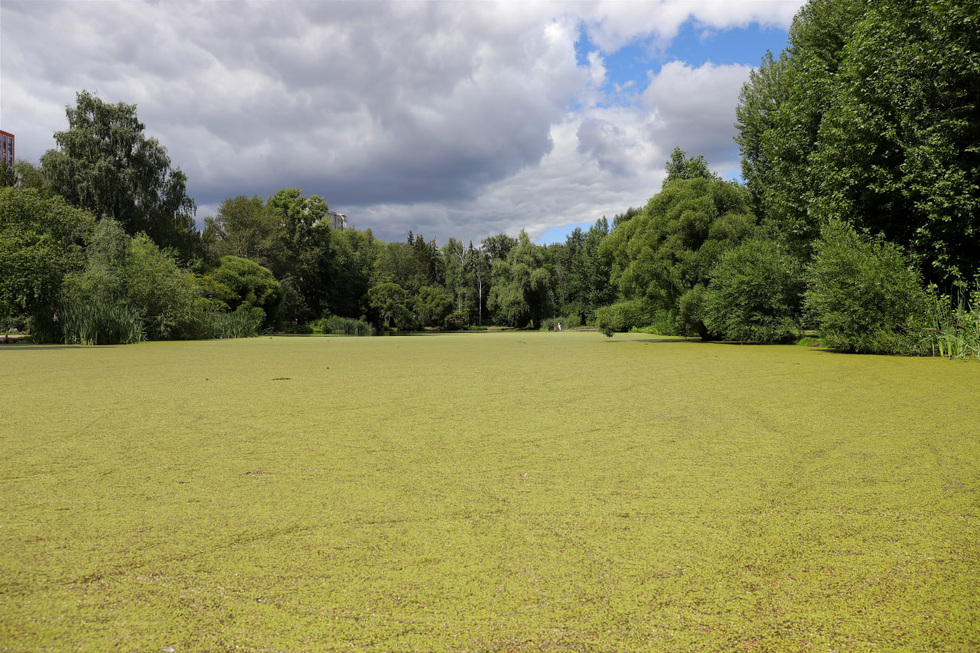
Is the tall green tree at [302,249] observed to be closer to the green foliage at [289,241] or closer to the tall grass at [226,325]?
the green foliage at [289,241]

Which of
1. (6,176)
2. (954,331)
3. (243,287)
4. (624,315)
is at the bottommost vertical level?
(954,331)

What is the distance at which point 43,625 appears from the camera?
1.24m

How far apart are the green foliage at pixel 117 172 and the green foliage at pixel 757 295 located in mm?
22955

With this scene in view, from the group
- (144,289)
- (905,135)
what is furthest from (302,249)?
(905,135)

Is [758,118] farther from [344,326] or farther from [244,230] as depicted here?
[244,230]

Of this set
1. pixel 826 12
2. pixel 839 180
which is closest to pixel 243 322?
pixel 839 180

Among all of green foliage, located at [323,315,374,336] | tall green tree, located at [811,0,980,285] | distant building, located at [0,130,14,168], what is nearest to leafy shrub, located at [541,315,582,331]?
green foliage, located at [323,315,374,336]

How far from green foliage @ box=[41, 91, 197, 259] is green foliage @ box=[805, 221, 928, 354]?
82.0 feet

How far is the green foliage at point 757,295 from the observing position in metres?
12.5

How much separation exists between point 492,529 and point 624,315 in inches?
605

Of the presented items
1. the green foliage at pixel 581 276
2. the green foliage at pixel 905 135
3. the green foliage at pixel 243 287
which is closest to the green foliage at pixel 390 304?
the green foliage at pixel 243 287

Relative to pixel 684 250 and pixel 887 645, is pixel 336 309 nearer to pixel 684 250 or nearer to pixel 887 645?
pixel 684 250

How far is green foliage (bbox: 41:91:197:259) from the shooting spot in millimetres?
22766

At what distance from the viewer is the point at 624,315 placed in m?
16.5
